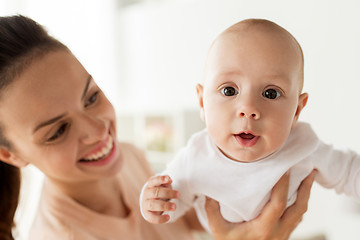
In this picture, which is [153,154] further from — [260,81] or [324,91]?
[260,81]

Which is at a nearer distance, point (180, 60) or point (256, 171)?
point (256, 171)

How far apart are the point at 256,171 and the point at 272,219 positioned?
0.44ft

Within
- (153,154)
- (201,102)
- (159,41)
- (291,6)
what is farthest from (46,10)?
(201,102)

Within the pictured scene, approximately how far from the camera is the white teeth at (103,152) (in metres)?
1.06

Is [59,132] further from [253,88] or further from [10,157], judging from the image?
[253,88]

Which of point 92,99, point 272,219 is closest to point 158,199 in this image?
point 272,219

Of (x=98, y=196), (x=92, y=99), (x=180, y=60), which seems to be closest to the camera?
(x=92, y=99)

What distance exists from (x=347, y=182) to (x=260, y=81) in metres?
0.36

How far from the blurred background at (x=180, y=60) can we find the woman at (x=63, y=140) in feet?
0.48

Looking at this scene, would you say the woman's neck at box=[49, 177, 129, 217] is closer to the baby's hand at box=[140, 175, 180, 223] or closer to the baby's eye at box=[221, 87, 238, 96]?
the baby's hand at box=[140, 175, 180, 223]

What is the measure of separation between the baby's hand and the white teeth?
274 mm

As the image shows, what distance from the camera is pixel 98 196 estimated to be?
1.23 metres

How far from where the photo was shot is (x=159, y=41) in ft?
9.80

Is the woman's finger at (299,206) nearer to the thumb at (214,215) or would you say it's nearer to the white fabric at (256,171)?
the white fabric at (256,171)
